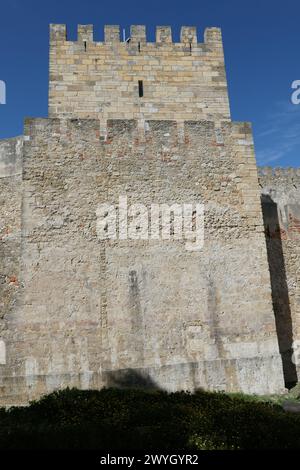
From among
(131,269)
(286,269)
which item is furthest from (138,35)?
(286,269)

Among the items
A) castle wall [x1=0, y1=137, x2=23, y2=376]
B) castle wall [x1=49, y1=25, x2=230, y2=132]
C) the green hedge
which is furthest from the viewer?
castle wall [x1=49, y1=25, x2=230, y2=132]

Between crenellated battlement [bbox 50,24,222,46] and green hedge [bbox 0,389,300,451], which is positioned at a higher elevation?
crenellated battlement [bbox 50,24,222,46]

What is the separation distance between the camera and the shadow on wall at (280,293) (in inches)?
506

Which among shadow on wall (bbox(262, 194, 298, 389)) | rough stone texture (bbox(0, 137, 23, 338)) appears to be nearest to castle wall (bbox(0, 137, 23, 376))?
rough stone texture (bbox(0, 137, 23, 338))

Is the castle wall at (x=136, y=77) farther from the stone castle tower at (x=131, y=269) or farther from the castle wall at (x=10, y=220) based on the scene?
the stone castle tower at (x=131, y=269)

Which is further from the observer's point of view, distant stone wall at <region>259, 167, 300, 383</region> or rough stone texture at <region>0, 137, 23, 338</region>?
distant stone wall at <region>259, 167, 300, 383</region>

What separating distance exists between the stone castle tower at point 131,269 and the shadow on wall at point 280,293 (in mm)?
3115

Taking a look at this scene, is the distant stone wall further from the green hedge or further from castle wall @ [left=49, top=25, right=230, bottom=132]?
the green hedge

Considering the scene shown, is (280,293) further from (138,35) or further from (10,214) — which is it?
(138,35)

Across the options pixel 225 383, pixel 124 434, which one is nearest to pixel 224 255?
pixel 225 383

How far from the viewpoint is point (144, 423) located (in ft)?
20.6

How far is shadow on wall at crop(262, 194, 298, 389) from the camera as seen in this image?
12.8 metres

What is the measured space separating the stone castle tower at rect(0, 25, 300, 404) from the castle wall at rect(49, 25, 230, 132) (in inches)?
79.1

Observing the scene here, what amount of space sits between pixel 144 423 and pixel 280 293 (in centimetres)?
828
